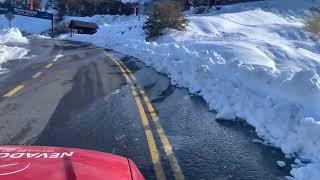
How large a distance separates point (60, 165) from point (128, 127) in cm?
622

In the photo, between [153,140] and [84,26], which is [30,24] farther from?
[153,140]

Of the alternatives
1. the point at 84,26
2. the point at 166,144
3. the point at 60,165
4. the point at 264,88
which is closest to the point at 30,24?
the point at 84,26

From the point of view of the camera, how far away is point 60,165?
10.7ft

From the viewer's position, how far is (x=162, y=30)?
1555 inches

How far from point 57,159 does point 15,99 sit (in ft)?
29.0

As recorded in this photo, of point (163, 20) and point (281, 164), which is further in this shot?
point (163, 20)

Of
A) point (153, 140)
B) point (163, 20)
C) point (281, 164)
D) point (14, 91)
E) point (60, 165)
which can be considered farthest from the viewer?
point (163, 20)

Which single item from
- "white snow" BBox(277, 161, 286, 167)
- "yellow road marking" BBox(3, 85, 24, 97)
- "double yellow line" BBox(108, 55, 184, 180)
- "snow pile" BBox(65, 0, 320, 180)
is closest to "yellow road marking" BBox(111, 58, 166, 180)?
"double yellow line" BBox(108, 55, 184, 180)

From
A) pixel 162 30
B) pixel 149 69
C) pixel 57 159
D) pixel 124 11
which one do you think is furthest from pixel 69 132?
pixel 124 11

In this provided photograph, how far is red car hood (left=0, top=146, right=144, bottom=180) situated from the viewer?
304cm

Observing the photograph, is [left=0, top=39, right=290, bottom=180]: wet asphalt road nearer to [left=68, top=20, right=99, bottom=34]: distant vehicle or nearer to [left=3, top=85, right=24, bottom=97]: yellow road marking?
[left=3, top=85, right=24, bottom=97]: yellow road marking

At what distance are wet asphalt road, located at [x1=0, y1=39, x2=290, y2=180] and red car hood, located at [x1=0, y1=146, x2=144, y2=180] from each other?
3086mm

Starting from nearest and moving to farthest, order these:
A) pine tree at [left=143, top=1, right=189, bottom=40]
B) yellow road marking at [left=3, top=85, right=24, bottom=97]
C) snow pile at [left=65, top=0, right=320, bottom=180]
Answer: snow pile at [left=65, top=0, right=320, bottom=180] < yellow road marking at [left=3, top=85, right=24, bottom=97] < pine tree at [left=143, top=1, right=189, bottom=40]

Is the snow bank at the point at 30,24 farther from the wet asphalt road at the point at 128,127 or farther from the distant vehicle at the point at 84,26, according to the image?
the wet asphalt road at the point at 128,127
